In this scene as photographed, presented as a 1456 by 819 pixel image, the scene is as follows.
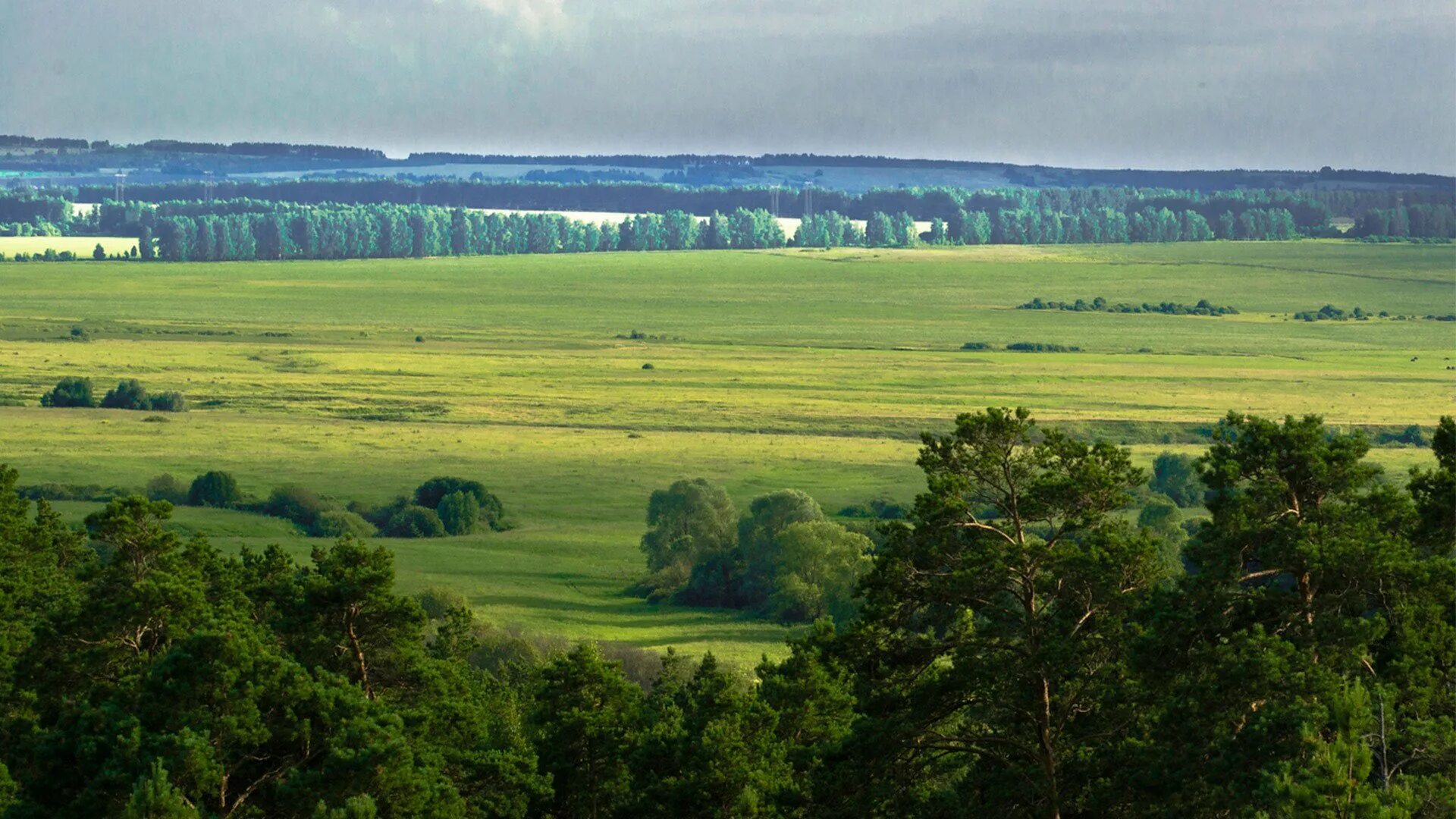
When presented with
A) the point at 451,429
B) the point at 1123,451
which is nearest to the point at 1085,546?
the point at 1123,451

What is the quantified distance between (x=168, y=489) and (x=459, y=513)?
602 inches

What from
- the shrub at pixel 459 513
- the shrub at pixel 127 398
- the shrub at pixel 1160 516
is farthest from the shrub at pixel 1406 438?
the shrub at pixel 127 398

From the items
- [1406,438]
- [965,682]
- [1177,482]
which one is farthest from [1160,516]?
[965,682]

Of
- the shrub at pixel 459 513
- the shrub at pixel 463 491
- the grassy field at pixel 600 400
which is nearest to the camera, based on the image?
the grassy field at pixel 600 400

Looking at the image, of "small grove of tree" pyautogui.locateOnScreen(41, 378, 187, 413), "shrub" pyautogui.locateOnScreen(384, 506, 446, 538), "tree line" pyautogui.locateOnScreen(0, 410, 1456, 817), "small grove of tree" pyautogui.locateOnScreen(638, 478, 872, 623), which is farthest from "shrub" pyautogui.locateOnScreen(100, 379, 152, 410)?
"tree line" pyautogui.locateOnScreen(0, 410, 1456, 817)

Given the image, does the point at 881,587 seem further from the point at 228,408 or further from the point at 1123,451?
the point at 228,408

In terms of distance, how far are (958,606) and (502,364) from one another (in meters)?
137

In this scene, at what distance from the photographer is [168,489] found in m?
93.2

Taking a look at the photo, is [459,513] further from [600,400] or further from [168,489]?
[600,400]

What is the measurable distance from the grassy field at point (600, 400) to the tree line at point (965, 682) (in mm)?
34547

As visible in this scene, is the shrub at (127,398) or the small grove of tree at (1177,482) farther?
the shrub at (127,398)

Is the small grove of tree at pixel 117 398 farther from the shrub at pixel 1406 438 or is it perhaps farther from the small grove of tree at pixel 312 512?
the shrub at pixel 1406 438

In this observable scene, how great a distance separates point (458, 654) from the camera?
31.0 metres

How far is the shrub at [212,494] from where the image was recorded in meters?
91.6
